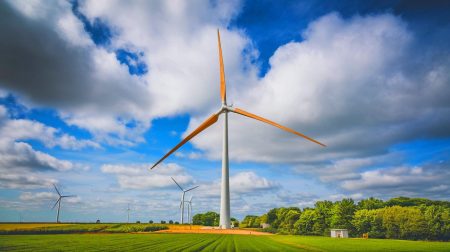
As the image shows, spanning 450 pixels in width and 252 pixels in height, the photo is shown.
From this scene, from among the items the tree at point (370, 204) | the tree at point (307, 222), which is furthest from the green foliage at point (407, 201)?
the tree at point (307, 222)

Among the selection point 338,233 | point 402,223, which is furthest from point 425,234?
point 338,233

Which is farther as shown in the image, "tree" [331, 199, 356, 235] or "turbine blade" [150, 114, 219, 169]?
"tree" [331, 199, 356, 235]

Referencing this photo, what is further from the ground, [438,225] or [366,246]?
[438,225]

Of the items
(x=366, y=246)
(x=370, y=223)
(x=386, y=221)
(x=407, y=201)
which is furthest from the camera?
(x=407, y=201)

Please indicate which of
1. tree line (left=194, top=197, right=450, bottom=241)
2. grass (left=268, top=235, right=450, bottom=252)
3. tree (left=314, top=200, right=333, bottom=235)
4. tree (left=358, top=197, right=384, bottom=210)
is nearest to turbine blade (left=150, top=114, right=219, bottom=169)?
grass (left=268, top=235, right=450, bottom=252)

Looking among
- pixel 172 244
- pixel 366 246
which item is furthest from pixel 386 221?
pixel 172 244

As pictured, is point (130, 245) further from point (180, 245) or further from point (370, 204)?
point (370, 204)

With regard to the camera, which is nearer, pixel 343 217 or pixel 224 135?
pixel 224 135

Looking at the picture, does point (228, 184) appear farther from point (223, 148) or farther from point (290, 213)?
point (290, 213)

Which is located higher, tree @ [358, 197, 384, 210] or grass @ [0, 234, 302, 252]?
tree @ [358, 197, 384, 210]

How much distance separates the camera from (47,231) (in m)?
89.5

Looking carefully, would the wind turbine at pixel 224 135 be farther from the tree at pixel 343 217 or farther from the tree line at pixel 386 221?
the tree at pixel 343 217

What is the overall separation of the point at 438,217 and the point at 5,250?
115 meters

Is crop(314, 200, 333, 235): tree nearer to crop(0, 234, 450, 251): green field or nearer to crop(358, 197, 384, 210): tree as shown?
crop(358, 197, 384, 210): tree
